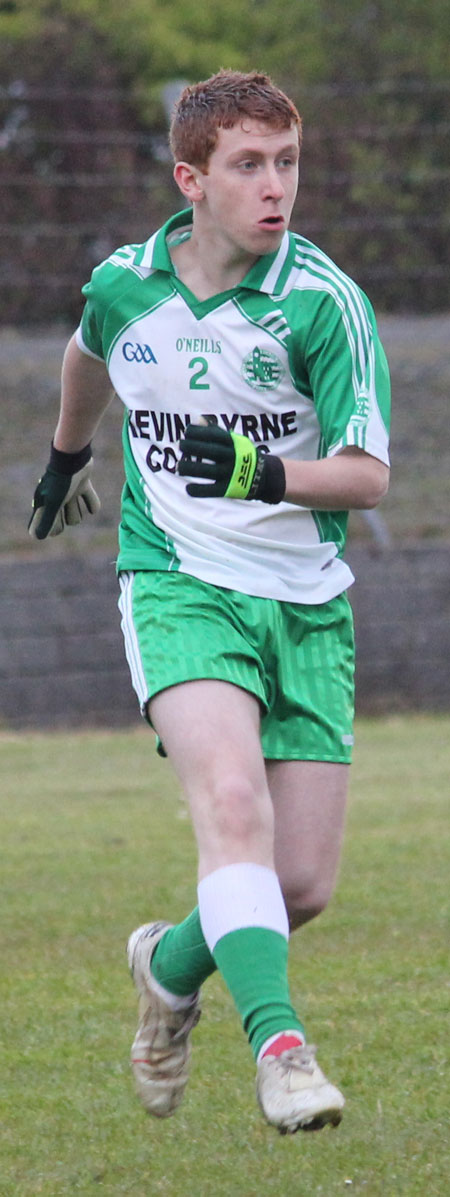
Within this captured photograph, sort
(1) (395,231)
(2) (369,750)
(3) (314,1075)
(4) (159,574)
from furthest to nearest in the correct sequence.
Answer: (1) (395,231), (2) (369,750), (4) (159,574), (3) (314,1075)

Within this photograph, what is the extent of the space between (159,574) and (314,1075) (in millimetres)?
1195

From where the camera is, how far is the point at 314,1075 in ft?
10.1

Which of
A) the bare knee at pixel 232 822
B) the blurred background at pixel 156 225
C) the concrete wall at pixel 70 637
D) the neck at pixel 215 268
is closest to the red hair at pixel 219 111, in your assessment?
the neck at pixel 215 268

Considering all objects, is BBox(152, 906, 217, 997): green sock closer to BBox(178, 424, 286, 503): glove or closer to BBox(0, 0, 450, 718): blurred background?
BBox(178, 424, 286, 503): glove

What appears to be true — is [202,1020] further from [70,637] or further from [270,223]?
[70,637]

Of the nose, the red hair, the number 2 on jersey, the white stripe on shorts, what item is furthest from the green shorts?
the red hair

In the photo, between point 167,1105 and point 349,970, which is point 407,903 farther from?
point 167,1105

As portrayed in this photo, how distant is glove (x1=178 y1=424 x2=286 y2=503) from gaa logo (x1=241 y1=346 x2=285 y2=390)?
1.19 ft

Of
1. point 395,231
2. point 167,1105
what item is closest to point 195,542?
point 167,1105

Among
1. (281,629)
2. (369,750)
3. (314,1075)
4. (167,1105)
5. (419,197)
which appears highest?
(281,629)

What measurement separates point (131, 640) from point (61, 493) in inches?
32.7

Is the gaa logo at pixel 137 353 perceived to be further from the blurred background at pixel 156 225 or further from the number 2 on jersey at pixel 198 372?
the blurred background at pixel 156 225

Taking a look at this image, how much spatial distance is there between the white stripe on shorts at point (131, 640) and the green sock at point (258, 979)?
0.59 meters

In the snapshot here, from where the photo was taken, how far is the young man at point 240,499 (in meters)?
3.65
